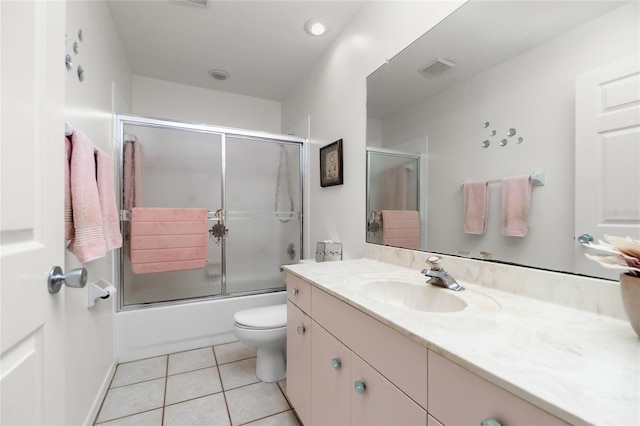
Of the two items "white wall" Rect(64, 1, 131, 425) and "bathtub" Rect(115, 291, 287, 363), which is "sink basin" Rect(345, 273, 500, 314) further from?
"bathtub" Rect(115, 291, 287, 363)

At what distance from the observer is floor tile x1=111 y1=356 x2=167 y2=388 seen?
1.71 metres

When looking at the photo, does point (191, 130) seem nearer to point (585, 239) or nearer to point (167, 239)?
point (167, 239)

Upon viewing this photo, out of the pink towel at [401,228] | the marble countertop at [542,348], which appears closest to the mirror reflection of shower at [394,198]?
the pink towel at [401,228]

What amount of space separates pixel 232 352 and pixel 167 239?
1024mm

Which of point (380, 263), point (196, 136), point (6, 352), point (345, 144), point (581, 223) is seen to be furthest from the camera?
point (196, 136)

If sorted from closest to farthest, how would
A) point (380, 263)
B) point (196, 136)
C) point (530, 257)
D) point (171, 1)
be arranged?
point (530, 257)
point (380, 263)
point (171, 1)
point (196, 136)

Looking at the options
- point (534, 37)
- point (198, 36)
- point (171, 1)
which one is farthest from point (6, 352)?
point (198, 36)

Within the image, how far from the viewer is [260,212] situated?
8.49 ft

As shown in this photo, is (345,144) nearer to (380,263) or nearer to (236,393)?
(380,263)

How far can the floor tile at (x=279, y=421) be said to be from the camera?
1354 mm

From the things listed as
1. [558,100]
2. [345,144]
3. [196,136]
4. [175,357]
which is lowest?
[175,357]

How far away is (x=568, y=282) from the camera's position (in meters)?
0.81

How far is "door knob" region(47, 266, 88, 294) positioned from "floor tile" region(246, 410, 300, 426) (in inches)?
46.2

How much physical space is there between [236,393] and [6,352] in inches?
54.6
